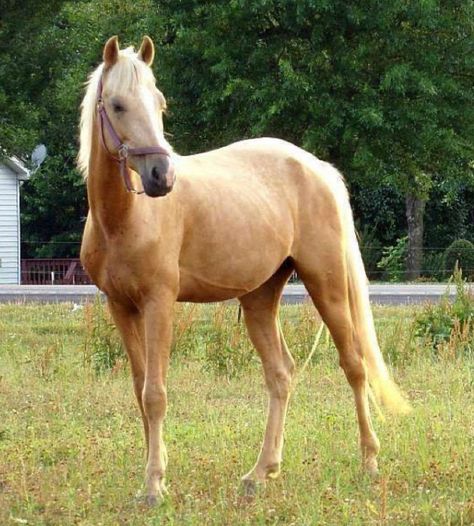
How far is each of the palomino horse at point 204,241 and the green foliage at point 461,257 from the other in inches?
872

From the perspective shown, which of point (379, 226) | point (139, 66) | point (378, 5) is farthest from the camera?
point (379, 226)

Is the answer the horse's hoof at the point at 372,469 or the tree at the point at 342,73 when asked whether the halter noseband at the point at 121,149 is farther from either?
the tree at the point at 342,73

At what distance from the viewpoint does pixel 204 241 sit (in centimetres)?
675

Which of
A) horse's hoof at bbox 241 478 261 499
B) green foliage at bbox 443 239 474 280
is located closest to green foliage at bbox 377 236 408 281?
green foliage at bbox 443 239 474 280

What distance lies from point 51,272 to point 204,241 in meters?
30.5

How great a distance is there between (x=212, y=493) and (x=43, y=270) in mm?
32163

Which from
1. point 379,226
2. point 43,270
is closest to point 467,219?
point 379,226

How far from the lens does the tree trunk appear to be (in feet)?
103

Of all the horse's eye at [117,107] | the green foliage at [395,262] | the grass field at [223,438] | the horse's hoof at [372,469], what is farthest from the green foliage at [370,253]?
the horse's eye at [117,107]

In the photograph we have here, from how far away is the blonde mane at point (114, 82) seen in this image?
617cm

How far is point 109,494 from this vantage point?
6.43 m

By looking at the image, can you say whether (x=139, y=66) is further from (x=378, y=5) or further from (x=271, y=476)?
(x=378, y=5)

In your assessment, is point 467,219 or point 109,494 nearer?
point 109,494

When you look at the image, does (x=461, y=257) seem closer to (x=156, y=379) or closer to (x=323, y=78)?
(x=323, y=78)
